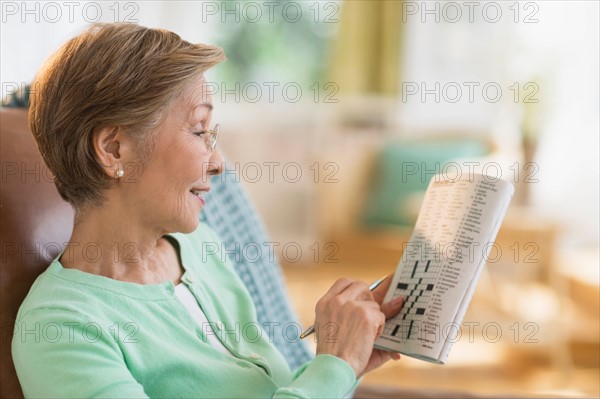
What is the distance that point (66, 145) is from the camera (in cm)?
118

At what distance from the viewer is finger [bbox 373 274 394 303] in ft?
4.55

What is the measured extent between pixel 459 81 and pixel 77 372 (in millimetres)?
4869

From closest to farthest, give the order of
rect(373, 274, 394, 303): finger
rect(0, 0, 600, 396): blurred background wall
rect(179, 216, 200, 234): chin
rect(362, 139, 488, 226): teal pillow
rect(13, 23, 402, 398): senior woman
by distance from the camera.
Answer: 1. rect(13, 23, 402, 398): senior woman
2. rect(179, 216, 200, 234): chin
3. rect(373, 274, 394, 303): finger
4. rect(0, 0, 600, 396): blurred background wall
5. rect(362, 139, 488, 226): teal pillow

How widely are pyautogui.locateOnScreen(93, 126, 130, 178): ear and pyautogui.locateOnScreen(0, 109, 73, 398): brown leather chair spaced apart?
6.2 inches

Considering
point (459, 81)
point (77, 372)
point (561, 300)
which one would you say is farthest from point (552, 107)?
point (77, 372)

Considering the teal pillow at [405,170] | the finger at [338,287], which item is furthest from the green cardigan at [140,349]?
the teal pillow at [405,170]

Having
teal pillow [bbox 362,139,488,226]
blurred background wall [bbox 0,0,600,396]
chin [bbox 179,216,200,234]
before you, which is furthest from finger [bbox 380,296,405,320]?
teal pillow [bbox 362,139,488,226]

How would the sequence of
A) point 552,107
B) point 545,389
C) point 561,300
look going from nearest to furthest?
point 545,389, point 561,300, point 552,107

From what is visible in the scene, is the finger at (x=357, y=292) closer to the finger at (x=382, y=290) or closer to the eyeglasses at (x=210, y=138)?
the finger at (x=382, y=290)

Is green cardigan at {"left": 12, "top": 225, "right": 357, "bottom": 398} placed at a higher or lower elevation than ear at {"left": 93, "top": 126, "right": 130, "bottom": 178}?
lower

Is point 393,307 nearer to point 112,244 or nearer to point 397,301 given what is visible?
point 397,301

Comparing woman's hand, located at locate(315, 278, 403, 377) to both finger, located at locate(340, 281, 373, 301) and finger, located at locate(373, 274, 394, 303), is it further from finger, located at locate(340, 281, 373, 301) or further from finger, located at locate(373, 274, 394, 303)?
finger, located at locate(373, 274, 394, 303)

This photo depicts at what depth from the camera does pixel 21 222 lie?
4.04 ft

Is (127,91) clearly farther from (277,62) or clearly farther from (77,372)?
(277,62)
